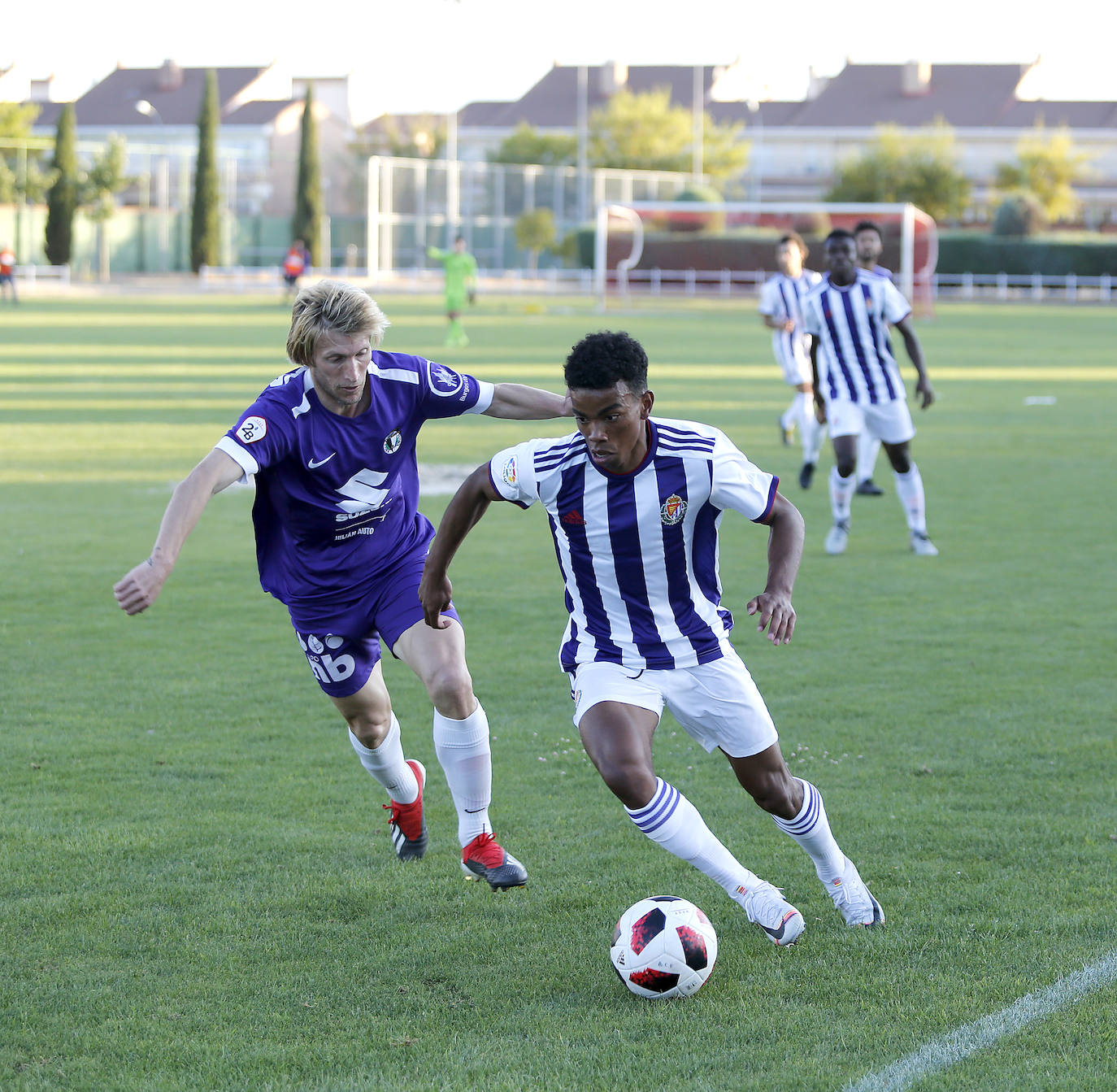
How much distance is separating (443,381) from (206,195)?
2388 inches

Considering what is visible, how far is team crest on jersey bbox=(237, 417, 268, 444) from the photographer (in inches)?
182

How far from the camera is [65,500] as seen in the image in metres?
13.0

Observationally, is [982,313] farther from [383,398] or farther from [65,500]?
[383,398]

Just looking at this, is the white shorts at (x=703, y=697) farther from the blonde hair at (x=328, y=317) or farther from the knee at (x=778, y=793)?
the blonde hair at (x=328, y=317)

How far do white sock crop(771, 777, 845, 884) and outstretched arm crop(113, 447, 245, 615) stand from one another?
187 centimetres

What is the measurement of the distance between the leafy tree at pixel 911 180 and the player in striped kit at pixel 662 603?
65.4 metres

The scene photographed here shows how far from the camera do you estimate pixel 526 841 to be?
5.30 m

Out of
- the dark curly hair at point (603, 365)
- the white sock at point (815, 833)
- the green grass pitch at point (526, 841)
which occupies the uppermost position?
the dark curly hair at point (603, 365)

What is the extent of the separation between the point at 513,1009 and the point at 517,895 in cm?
81

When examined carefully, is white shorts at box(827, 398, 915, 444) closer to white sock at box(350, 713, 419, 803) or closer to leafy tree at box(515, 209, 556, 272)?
white sock at box(350, 713, 419, 803)

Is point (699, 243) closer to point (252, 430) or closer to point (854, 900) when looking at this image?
point (252, 430)

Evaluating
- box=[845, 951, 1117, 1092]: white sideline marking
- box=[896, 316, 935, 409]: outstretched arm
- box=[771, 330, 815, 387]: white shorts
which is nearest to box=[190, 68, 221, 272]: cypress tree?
box=[771, 330, 815, 387]: white shorts

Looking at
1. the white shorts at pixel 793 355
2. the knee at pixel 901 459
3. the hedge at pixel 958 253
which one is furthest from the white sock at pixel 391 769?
the hedge at pixel 958 253

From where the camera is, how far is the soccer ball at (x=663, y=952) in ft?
13.3
